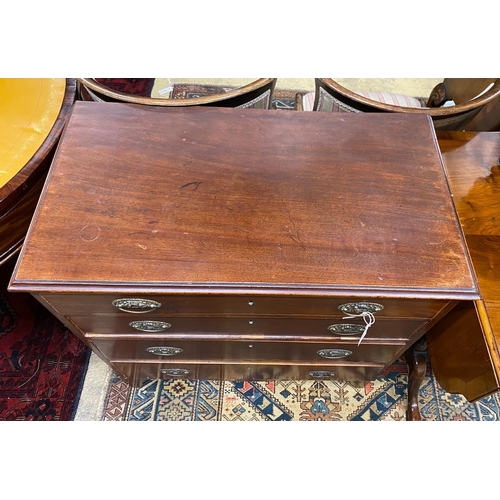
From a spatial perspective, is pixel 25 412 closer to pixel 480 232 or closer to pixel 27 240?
pixel 27 240

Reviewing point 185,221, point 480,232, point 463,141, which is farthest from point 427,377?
point 185,221

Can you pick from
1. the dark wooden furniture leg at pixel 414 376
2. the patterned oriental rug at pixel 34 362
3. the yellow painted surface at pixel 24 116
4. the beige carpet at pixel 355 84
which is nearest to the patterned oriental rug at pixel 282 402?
the dark wooden furniture leg at pixel 414 376

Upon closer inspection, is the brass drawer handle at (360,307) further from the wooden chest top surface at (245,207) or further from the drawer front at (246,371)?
the drawer front at (246,371)

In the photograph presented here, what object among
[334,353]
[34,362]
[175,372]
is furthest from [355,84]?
[34,362]

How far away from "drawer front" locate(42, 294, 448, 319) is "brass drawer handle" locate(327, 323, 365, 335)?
68mm

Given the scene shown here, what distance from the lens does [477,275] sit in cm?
96

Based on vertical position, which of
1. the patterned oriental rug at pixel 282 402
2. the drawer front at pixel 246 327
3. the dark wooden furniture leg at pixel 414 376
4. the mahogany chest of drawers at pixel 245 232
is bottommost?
the patterned oriental rug at pixel 282 402

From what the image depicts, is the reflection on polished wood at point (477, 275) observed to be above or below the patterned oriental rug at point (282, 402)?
above

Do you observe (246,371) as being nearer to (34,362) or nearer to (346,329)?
(346,329)

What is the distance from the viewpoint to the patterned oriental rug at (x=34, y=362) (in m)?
1.34

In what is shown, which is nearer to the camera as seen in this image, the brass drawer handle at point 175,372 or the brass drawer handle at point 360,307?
the brass drawer handle at point 360,307

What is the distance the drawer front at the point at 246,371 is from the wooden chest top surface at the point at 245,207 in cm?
53

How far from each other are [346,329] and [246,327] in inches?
9.2

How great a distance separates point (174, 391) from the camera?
1406 millimetres
